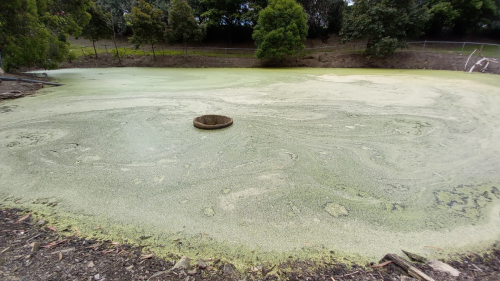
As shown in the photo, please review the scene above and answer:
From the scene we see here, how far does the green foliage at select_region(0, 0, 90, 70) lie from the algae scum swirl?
3.85 m

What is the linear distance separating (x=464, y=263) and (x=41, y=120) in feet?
19.6

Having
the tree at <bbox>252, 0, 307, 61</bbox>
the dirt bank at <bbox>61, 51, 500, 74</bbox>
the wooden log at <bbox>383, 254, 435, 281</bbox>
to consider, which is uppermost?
the tree at <bbox>252, 0, 307, 61</bbox>

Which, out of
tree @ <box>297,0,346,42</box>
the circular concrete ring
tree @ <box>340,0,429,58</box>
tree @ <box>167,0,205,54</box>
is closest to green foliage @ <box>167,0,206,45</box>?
tree @ <box>167,0,205,54</box>

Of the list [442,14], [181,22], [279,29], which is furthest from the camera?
[442,14]

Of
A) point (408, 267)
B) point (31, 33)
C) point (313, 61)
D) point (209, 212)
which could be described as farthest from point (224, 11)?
point (408, 267)

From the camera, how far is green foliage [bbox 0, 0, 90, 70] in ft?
24.5

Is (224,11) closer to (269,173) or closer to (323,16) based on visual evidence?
(323,16)

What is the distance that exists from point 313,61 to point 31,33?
39.7ft

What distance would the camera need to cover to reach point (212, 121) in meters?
4.34

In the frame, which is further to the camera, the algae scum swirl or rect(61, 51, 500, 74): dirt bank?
rect(61, 51, 500, 74): dirt bank

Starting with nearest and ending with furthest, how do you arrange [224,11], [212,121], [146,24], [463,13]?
[212,121] < [146,24] < [463,13] < [224,11]

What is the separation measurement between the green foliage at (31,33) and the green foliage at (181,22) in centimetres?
510

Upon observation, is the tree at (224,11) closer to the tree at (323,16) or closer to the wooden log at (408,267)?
the tree at (323,16)

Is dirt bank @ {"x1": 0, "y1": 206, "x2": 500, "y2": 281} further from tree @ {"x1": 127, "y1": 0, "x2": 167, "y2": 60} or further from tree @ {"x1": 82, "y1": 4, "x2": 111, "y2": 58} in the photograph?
tree @ {"x1": 82, "y1": 4, "x2": 111, "y2": 58}
